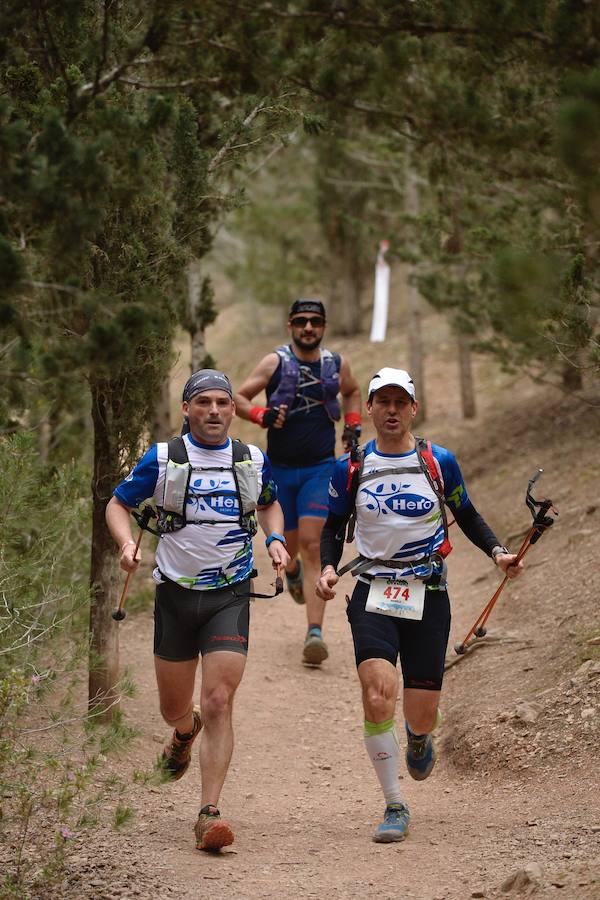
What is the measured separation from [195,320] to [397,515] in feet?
20.7

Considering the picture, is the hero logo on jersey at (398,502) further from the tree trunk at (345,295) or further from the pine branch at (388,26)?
the tree trunk at (345,295)

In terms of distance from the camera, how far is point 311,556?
883 centimetres

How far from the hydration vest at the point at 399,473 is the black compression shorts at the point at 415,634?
128 mm

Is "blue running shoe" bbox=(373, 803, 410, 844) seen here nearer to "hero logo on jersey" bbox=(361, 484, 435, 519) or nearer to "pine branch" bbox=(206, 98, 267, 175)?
"hero logo on jersey" bbox=(361, 484, 435, 519)

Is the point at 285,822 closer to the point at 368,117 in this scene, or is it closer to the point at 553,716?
the point at 553,716

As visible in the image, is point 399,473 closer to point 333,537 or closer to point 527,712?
point 333,537

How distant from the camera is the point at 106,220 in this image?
658 centimetres

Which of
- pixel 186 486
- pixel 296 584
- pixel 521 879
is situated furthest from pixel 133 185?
pixel 296 584

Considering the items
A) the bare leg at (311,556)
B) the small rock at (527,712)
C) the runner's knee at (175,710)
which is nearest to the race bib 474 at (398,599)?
the runner's knee at (175,710)

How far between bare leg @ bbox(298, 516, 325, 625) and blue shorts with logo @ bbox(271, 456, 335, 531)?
66 millimetres

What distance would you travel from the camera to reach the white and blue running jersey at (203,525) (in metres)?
5.74

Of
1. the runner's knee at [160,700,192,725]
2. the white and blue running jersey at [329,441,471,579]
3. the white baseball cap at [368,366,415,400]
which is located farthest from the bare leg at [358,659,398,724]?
the white baseball cap at [368,366,415,400]

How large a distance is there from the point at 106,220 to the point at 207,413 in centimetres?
149

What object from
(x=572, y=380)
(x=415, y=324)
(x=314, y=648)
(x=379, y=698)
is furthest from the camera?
(x=415, y=324)
